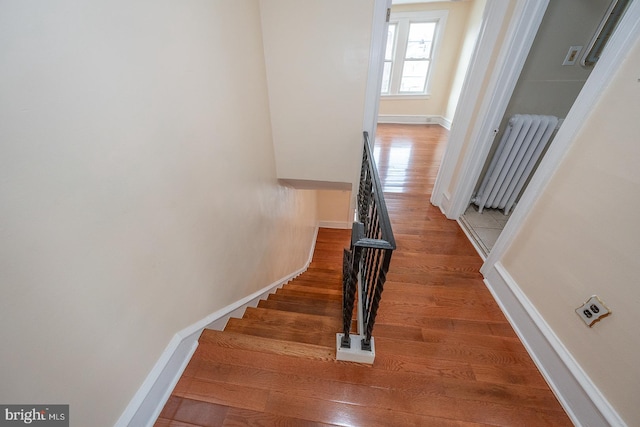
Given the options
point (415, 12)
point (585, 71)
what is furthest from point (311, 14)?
point (415, 12)

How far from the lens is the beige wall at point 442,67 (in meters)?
4.52

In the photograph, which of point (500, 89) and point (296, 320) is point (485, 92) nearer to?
point (500, 89)

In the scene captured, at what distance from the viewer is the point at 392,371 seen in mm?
1118

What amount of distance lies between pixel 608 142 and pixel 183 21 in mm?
1926

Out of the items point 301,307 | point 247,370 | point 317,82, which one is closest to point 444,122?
point 317,82

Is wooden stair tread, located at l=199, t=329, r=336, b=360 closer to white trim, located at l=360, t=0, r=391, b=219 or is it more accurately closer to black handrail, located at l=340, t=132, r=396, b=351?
black handrail, located at l=340, t=132, r=396, b=351

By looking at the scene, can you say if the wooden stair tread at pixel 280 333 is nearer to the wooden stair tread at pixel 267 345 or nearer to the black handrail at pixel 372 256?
the wooden stair tread at pixel 267 345

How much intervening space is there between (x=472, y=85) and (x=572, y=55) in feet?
2.31

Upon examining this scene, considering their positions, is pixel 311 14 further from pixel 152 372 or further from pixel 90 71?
pixel 152 372

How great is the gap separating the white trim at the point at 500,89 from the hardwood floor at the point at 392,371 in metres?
0.81

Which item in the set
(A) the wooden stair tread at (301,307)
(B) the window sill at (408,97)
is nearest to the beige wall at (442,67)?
(B) the window sill at (408,97)

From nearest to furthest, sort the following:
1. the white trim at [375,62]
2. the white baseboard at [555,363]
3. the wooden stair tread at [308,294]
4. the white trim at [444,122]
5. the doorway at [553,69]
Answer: the white baseboard at [555,363] < the doorway at [553,69] < the white trim at [375,62] < the wooden stair tread at [308,294] < the white trim at [444,122]

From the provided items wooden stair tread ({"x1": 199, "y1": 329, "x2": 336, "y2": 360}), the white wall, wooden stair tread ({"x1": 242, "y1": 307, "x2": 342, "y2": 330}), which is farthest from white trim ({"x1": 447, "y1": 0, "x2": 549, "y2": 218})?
the white wall

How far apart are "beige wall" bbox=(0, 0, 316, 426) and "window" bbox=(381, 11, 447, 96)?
4.80 meters
